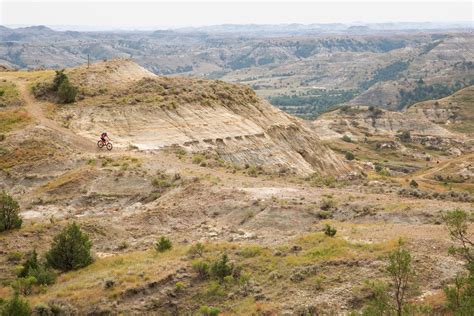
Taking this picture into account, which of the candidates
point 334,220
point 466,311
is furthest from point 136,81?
point 466,311

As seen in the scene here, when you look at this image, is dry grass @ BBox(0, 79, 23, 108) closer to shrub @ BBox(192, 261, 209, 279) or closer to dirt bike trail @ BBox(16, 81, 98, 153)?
dirt bike trail @ BBox(16, 81, 98, 153)

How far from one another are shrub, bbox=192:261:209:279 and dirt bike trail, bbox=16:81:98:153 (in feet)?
67.1

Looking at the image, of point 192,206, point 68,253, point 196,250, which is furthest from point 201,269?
point 192,206

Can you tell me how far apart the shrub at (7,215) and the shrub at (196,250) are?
930 centimetres

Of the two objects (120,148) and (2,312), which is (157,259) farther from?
(120,148)

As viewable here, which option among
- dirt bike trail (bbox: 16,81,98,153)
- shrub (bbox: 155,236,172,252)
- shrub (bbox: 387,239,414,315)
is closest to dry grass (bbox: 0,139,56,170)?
dirt bike trail (bbox: 16,81,98,153)

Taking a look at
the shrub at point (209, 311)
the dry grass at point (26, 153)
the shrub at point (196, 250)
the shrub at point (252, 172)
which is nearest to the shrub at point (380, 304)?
the shrub at point (209, 311)

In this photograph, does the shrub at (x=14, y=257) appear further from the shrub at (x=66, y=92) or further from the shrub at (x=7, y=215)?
the shrub at (x=66, y=92)

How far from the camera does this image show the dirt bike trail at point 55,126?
3944 cm

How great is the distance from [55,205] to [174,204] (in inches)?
287

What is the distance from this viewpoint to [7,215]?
2553 cm

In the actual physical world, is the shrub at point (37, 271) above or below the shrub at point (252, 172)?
below

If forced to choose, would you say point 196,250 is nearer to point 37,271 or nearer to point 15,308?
point 37,271

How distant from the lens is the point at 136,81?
53625mm
